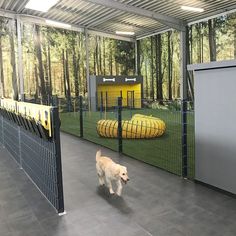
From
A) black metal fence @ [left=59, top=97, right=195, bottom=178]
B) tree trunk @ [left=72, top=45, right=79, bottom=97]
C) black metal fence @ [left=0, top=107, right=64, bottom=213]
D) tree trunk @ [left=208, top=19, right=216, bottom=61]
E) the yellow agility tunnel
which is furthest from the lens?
tree trunk @ [left=72, top=45, right=79, bottom=97]

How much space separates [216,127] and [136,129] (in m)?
4.23

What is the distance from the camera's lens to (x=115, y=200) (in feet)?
13.1

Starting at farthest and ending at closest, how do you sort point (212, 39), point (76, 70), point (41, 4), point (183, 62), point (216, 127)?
point (76, 70), point (183, 62), point (212, 39), point (41, 4), point (216, 127)

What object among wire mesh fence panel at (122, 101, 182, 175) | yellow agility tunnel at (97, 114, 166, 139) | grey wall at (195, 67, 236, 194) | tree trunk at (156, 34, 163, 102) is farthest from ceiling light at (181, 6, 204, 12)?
grey wall at (195, 67, 236, 194)

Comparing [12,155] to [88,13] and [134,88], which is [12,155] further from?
[134,88]

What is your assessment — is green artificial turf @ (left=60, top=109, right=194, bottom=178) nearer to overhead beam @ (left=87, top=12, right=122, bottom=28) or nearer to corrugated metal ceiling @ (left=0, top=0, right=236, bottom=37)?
corrugated metal ceiling @ (left=0, top=0, right=236, bottom=37)

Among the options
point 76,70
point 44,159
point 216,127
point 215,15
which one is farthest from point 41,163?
point 76,70

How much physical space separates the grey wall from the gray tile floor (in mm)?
257

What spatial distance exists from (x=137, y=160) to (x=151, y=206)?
7.86ft

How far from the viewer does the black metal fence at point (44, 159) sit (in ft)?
11.2

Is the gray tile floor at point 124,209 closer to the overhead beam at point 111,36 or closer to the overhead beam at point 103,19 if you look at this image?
the overhead beam at point 103,19

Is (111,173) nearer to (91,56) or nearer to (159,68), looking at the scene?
(159,68)

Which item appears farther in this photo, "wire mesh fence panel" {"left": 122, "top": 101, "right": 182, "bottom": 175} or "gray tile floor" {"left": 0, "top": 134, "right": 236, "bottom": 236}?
"wire mesh fence panel" {"left": 122, "top": 101, "right": 182, "bottom": 175}

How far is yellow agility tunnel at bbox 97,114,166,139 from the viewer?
27.1 ft
